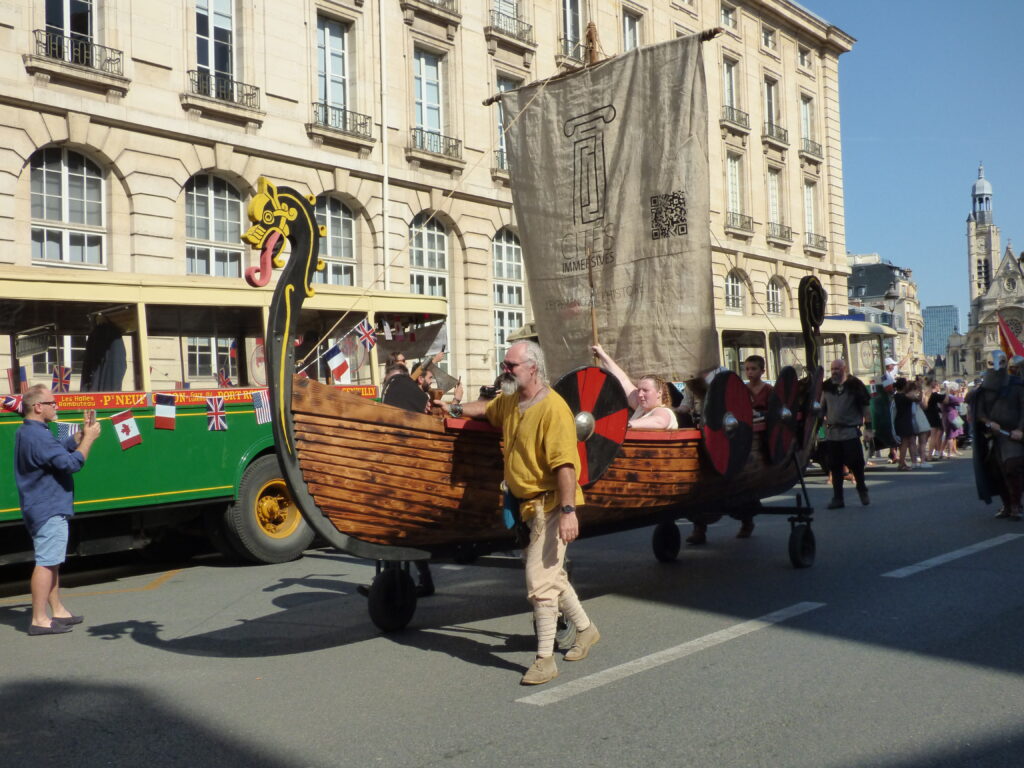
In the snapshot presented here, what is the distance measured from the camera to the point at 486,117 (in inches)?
1001

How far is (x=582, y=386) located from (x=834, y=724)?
2.65 meters

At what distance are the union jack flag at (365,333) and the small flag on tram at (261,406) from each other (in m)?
1.35

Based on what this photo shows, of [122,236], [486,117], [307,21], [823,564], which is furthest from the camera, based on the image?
[486,117]

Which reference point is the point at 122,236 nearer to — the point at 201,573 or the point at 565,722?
the point at 201,573

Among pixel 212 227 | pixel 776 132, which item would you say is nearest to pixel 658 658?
pixel 212 227

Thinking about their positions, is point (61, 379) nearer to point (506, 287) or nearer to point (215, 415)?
point (215, 415)

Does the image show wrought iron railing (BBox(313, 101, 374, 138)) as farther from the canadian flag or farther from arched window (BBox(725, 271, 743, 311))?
arched window (BBox(725, 271, 743, 311))

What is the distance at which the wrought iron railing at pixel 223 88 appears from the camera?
63.3ft

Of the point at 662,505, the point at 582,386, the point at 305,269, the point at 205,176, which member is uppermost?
the point at 205,176

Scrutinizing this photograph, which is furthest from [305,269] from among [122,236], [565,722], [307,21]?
[307,21]

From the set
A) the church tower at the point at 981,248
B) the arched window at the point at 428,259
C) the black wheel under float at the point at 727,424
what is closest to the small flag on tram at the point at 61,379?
the black wheel under float at the point at 727,424

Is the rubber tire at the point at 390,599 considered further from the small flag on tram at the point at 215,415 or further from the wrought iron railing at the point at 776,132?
the wrought iron railing at the point at 776,132

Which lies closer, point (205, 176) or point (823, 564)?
point (823, 564)

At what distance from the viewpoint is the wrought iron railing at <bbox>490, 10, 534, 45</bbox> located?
2550cm
